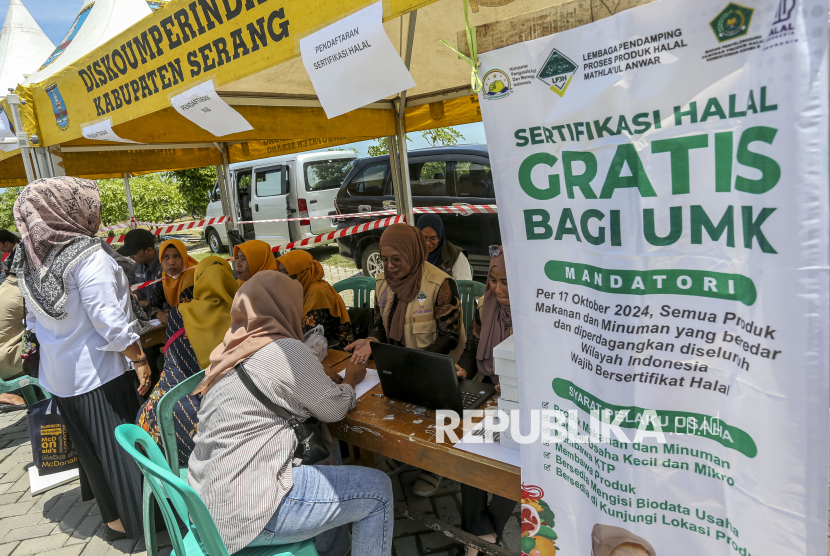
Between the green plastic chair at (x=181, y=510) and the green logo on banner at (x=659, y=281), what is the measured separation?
123 cm

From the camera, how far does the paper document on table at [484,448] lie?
153 cm

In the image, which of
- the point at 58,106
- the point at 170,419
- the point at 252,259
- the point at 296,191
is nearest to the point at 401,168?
the point at 252,259

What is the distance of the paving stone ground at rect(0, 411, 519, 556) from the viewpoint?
245 cm

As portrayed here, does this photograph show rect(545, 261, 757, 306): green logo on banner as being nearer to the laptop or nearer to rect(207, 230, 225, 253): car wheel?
the laptop

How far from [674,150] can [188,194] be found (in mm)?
16572

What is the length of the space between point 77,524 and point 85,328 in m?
1.31

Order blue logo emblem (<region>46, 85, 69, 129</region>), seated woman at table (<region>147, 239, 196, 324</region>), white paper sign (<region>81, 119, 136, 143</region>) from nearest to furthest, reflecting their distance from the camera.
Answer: white paper sign (<region>81, 119, 136, 143</region>) → blue logo emblem (<region>46, 85, 69, 129</region>) → seated woman at table (<region>147, 239, 196, 324</region>)

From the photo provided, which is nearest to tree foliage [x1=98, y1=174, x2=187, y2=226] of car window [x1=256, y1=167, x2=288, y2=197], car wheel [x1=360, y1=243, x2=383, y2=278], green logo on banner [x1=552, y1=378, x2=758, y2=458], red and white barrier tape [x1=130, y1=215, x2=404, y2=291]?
car window [x1=256, y1=167, x2=288, y2=197]

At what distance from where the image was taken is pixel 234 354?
1.80 meters

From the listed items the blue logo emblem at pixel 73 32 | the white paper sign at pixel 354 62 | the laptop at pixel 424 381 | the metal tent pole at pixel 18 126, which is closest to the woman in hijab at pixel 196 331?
the laptop at pixel 424 381

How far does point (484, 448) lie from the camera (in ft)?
5.24

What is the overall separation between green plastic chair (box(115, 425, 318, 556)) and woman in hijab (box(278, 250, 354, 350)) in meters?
1.37

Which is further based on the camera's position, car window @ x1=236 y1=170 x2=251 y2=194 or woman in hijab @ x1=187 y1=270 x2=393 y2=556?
car window @ x1=236 y1=170 x2=251 y2=194

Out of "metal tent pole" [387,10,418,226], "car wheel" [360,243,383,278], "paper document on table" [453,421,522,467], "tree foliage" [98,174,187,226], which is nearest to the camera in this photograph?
"paper document on table" [453,421,522,467]
